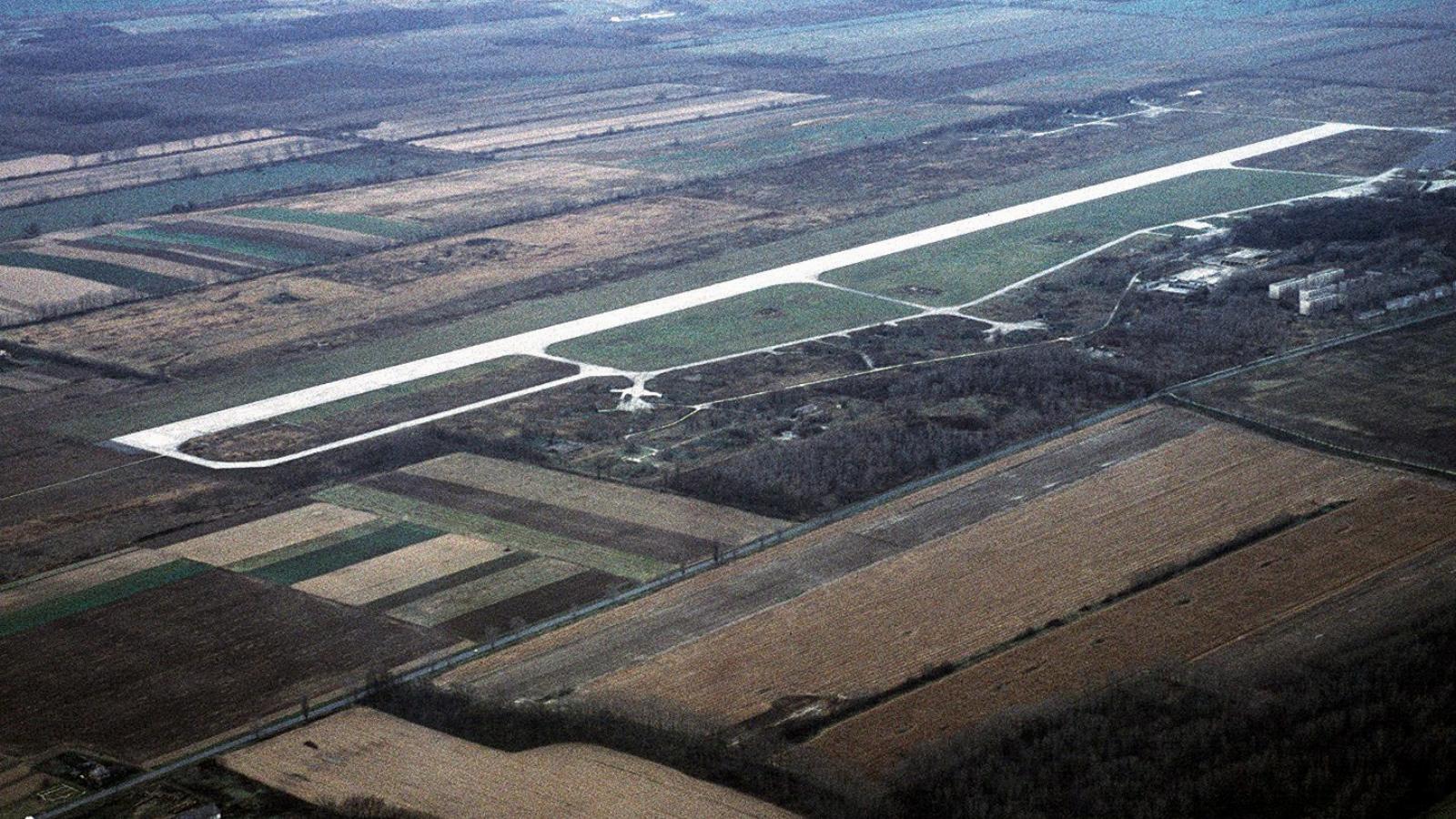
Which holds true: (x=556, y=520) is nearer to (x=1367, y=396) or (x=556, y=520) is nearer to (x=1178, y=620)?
(x=1178, y=620)

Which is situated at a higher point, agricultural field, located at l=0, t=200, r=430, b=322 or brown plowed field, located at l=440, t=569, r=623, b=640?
agricultural field, located at l=0, t=200, r=430, b=322

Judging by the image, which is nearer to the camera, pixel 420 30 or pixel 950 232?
pixel 950 232

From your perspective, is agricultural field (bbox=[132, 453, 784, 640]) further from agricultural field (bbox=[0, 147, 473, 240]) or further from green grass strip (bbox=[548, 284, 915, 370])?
agricultural field (bbox=[0, 147, 473, 240])

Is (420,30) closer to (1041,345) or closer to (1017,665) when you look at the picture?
(1041,345)

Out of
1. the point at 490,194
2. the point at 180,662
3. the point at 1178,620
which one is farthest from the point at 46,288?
the point at 1178,620

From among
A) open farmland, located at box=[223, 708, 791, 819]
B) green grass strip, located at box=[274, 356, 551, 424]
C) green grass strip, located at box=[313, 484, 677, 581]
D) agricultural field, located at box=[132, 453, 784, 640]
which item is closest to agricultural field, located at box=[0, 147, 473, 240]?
green grass strip, located at box=[274, 356, 551, 424]

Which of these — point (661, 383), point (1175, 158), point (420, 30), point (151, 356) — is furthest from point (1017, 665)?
point (420, 30)

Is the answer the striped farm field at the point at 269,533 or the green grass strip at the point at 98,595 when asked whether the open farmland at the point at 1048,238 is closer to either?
the striped farm field at the point at 269,533

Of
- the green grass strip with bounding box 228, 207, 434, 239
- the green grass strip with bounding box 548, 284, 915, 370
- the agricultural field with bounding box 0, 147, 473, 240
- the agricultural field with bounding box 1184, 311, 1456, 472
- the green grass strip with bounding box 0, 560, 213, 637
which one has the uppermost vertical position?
the agricultural field with bounding box 0, 147, 473, 240
